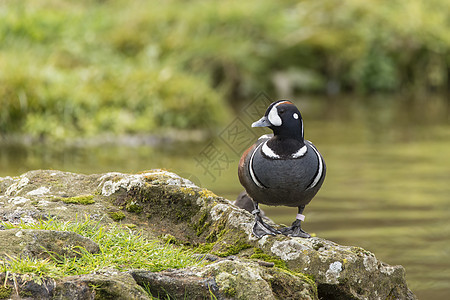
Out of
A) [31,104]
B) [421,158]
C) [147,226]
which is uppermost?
[421,158]

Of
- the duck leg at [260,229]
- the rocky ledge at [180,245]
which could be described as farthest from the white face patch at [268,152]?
the rocky ledge at [180,245]

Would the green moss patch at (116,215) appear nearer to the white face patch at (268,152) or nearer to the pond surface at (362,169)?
the white face patch at (268,152)

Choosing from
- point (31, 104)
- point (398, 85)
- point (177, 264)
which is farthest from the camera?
point (398, 85)

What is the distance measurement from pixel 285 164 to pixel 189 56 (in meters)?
16.8

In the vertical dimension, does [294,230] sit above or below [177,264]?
above

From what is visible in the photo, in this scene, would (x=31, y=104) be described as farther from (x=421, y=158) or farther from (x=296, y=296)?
(x=296, y=296)

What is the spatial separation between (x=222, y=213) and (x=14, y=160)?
8.39m

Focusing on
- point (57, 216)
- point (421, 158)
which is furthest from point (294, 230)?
point (421, 158)

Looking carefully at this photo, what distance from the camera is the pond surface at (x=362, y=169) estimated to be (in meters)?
8.30

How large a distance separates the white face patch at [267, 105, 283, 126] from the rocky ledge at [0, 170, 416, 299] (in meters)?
0.84

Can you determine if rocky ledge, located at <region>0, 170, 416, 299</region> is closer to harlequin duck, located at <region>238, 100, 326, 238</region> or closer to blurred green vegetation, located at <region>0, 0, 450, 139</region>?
harlequin duck, located at <region>238, 100, 326, 238</region>

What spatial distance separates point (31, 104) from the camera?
569 inches

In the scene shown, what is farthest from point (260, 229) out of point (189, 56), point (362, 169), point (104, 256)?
point (189, 56)

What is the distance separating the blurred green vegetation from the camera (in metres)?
15.0
